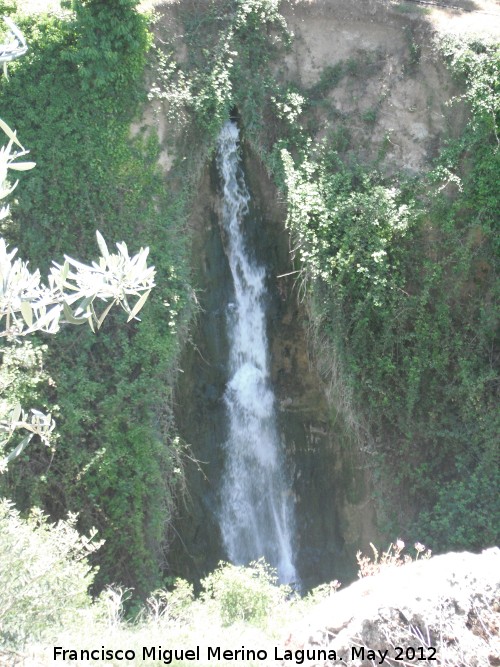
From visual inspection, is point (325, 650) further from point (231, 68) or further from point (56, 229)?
point (231, 68)

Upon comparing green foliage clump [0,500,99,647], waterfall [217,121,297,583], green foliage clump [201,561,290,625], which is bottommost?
green foliage clump [0,500,99,647]

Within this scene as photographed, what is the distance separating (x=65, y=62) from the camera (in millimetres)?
12789

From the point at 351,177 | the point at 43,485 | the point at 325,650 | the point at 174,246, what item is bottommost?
the point at 325,650

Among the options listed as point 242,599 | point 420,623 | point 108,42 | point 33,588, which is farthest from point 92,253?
point 420,623

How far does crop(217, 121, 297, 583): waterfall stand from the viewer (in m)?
13.5

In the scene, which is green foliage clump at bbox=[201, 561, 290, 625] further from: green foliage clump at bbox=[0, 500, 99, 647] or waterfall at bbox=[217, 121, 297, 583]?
waterfall at bbox=[217, 121, 297, 583]

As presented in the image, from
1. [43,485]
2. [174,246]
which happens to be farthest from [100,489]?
[174,246]

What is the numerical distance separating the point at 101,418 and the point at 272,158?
502cm

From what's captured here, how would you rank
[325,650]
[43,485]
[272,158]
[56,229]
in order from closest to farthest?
[325,650] < [43,485] < [56,229] < [272,158]

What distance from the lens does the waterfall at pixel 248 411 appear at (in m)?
13.5

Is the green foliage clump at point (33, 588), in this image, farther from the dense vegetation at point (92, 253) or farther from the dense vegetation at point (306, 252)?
the dense vegetation at point (306, 252)

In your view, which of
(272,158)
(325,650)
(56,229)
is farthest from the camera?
(272,158)

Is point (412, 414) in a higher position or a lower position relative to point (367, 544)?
higher

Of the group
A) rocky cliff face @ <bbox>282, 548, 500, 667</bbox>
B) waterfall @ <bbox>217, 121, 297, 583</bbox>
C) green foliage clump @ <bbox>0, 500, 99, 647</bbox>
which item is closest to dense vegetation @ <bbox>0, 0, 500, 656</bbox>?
waterfall @ <bbox>217, 121, 297, 583</bbox>
